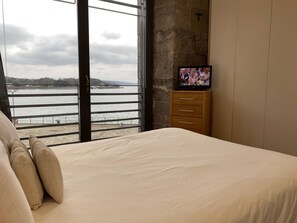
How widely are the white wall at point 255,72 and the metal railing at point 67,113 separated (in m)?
1.29

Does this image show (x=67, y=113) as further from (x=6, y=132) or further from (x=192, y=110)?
(x=6, y=132)

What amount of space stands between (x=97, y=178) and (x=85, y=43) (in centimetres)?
226

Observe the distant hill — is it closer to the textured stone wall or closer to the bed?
the textured stone wall

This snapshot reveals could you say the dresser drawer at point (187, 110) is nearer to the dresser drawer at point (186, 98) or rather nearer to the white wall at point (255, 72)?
the dresser drawer at point (186, 98)

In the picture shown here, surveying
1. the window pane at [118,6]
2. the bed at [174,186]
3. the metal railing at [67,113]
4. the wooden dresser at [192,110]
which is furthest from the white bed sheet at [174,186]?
the window pane at [118,6]

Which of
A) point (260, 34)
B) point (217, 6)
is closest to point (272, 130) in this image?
point (260, 34)

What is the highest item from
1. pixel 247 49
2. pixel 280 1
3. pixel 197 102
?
pixel 280 1

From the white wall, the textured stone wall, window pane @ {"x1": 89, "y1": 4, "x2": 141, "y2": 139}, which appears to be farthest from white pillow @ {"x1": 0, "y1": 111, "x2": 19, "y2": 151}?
the white wall

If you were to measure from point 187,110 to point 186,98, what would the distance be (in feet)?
0.55

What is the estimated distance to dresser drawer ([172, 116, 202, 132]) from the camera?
3.30 metres

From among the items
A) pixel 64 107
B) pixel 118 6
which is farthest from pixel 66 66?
pixel 118 6

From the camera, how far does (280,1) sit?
2.83 metres

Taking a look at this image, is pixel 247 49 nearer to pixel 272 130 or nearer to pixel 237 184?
pixel 272 130

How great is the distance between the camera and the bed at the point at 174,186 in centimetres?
94
